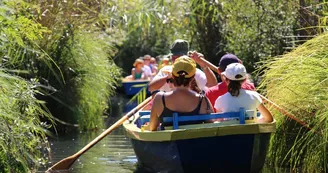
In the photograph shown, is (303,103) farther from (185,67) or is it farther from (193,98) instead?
(185,67)

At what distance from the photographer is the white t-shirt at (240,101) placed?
881 cm

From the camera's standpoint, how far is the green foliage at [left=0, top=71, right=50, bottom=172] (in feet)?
25.0

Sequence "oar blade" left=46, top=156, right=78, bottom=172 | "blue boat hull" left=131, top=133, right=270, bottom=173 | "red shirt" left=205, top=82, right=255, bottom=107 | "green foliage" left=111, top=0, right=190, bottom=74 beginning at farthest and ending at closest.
→ "green foliage" left=111, top=0, right=190, bottom=74
"oar blade" left=46, top=156, right=78, bottom=172
"red shirt" left=205, top=82, right=255, bottom=107
"blue boat hull" left=131, top=133, right=270, bottom=173

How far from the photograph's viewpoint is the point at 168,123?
28.5 ft

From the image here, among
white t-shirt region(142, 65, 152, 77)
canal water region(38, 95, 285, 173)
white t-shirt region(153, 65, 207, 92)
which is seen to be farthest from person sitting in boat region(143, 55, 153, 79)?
white t-shirt region(153, 65, 207, 92)

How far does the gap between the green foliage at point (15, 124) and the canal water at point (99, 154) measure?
1807 millimetres

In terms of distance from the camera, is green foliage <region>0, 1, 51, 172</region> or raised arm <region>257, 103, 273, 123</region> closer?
green foliage <region>0, 1, 51, 172</region>

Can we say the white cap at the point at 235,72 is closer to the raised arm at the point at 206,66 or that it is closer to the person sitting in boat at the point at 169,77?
the person sitting in boat at the point at 169,77

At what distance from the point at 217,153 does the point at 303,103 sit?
3.61ft

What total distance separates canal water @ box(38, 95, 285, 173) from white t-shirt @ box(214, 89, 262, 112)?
1.25 metres

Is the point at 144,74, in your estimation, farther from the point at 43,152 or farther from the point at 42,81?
the point at 43,152

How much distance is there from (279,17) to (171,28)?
542 cm

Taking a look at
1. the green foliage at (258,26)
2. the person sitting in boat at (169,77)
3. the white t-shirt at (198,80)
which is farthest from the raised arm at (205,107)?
the green foliage at (258,26)

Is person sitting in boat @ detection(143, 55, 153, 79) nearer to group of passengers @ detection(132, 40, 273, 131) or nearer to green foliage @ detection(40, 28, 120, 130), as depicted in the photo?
green foliage @ detection(40, 28, 120, 130)
